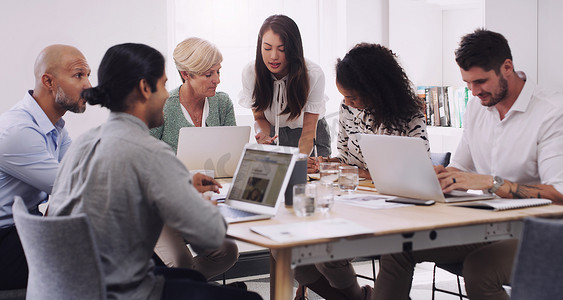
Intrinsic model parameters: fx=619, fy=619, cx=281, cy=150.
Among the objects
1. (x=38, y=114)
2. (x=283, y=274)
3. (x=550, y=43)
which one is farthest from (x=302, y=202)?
(x=550, y=43)

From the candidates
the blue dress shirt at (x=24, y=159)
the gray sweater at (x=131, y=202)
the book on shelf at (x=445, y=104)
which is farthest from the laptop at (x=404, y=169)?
the book on shelf at (x=445, y=104)

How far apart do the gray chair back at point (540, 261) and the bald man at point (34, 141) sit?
1750mm

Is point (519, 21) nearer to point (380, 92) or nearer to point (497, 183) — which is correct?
point (380, 92)

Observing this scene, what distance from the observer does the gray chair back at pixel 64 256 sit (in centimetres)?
161

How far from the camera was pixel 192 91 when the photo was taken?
3.48 meters

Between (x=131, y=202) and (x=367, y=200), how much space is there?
39.2 inches

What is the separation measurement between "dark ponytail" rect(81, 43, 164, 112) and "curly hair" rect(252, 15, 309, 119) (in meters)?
1.68

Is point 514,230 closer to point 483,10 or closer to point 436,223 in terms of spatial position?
point 436,223

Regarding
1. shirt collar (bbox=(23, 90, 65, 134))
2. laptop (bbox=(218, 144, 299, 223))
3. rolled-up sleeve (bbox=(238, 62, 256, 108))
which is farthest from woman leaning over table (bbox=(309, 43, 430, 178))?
shirt collar (bbox=(23, 90, 65, 134))

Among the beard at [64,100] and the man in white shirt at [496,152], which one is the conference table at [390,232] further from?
the beard at [64,100]

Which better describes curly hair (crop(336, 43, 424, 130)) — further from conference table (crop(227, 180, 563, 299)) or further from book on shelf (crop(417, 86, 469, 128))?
book on shelf (crop(417, 86, 469, 128))

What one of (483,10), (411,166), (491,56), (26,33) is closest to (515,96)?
(491,56)

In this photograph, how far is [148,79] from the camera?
6.15 feet

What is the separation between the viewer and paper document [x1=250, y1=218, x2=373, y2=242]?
1.78 meters
